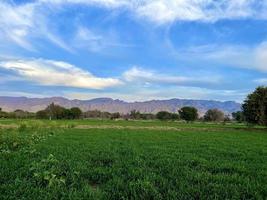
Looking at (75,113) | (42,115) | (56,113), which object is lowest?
(42,115)

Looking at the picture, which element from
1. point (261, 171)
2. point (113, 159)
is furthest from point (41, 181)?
point (261, 171)

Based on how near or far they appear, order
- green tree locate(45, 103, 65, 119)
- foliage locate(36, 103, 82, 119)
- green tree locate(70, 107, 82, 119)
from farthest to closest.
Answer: green tree locate(70, 107, 82, 119) < green tree locate(45, 103, 65, 119) < foliage locate(36, 103, 82, 119)

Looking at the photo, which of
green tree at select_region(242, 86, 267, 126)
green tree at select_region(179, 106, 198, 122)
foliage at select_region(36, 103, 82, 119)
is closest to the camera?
green tree at select_region(242, 86, 267, 126)

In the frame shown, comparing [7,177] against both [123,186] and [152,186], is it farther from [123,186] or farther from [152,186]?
[152,186]

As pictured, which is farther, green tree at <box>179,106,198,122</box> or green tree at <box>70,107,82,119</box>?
green tree at <box>70,107,82,119</box>

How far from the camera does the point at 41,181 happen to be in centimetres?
1069

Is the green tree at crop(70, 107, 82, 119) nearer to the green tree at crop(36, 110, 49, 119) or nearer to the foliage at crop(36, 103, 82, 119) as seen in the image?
the foliage at crop(36, 103, 82, 119)

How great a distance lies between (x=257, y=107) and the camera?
73375 mm

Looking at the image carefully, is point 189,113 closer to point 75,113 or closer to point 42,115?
point 75,113

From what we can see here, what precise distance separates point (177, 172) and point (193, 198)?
376cm

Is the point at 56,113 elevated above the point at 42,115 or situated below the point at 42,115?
above

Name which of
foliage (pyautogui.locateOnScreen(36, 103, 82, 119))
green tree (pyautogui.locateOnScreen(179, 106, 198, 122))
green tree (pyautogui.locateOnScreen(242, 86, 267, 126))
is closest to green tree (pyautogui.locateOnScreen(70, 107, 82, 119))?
foliage (pyautogui.locateOnScreen(36, 103, 82, 119))

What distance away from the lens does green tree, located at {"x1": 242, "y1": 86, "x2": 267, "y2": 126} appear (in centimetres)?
7275

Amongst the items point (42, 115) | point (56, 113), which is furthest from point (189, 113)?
point (42, 115)
